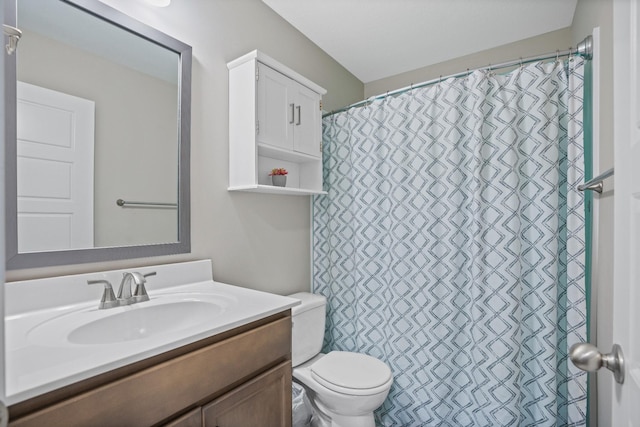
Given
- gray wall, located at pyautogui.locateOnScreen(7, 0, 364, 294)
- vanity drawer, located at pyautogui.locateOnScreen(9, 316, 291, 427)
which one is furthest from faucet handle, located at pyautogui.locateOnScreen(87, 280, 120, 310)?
vanity drawer, located at pyautogui.locateOnScreen(9, 316, 291, 427)

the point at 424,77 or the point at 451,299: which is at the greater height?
the point at 424,77

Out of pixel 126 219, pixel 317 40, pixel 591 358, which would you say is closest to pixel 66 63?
pixel 126 219

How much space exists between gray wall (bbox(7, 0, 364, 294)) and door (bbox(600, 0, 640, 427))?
1.48m

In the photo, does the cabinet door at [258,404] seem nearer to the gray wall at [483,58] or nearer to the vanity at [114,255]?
the vanity at [114,255]

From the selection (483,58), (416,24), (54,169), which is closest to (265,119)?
(54,169)

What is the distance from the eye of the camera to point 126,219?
1.30 m

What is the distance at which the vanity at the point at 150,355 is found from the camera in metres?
0.68

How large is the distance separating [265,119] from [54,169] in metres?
0.90

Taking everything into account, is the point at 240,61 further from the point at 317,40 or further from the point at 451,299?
the point at 451,299

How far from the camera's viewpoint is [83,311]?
1078mm

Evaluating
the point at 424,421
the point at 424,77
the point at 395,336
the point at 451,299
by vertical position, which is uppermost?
the point at 424,77

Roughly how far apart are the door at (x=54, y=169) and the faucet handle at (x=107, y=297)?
0.50 ft

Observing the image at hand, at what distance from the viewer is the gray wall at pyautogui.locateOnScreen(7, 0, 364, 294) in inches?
59.3

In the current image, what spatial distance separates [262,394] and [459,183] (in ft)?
4.44
